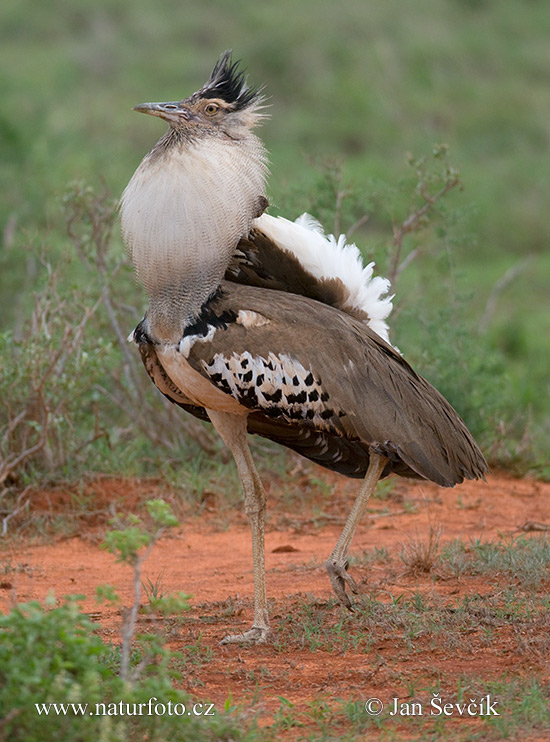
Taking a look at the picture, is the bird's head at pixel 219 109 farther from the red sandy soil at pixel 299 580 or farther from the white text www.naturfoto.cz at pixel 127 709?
the white text www.naturfoto.cz at pixel 127 709

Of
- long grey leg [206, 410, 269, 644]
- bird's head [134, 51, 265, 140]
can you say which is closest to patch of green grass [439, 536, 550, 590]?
long grey leg [206, 410, 269, 644]

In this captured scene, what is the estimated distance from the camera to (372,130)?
1483cm

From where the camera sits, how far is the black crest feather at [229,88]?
4039 millimetres

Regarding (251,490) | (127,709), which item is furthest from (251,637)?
(127,709)

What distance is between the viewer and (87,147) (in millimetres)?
12852

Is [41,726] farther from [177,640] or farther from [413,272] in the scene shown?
Answer: [413,272]

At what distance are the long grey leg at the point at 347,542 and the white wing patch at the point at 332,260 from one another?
562 millimetres

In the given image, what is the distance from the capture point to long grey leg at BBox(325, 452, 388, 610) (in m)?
3.90

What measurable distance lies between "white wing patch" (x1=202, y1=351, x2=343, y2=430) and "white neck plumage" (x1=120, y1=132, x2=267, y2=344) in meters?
0.23

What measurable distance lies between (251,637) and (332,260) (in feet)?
4.50

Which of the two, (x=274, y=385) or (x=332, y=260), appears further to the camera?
(x=332, y=260)

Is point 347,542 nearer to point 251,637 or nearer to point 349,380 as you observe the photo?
point 251,637

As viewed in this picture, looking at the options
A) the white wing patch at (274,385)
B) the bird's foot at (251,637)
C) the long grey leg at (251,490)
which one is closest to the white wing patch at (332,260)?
the white wing patch at (274,385)

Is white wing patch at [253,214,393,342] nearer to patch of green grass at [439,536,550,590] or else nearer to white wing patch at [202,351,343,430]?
white wing patch at [202,351,343,430]
